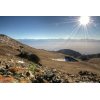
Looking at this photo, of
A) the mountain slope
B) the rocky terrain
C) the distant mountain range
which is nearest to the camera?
the rocky terrain

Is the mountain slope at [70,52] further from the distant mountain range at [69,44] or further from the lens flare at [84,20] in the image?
the lens flare at [84,20]

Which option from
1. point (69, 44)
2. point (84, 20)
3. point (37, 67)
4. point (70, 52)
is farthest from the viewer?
point (70, 52)

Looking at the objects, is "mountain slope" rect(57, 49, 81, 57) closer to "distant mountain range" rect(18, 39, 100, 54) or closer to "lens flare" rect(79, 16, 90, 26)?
"distant mountain range" rect(18, 39, 100, 54)

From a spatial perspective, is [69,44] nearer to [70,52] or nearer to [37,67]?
[70,52]

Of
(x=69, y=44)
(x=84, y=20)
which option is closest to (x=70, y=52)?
(x=69, y=44)

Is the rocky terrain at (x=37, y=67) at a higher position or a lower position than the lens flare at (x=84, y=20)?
lower

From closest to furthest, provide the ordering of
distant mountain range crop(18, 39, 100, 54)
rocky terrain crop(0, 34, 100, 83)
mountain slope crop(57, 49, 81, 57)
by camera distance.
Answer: rocky terrain crop(0, 34, 100, 83) → distant mountain range crop(18, 39, 100, 54) → mountain slope crop(57, 49, 81, 57)

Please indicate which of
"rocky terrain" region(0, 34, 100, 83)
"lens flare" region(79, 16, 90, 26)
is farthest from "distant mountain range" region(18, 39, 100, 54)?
"lens flare" region(79, 16, 90, 26)

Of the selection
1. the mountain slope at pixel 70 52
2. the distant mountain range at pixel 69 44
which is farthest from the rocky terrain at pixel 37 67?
the distant mountain range at pixel 69 44
